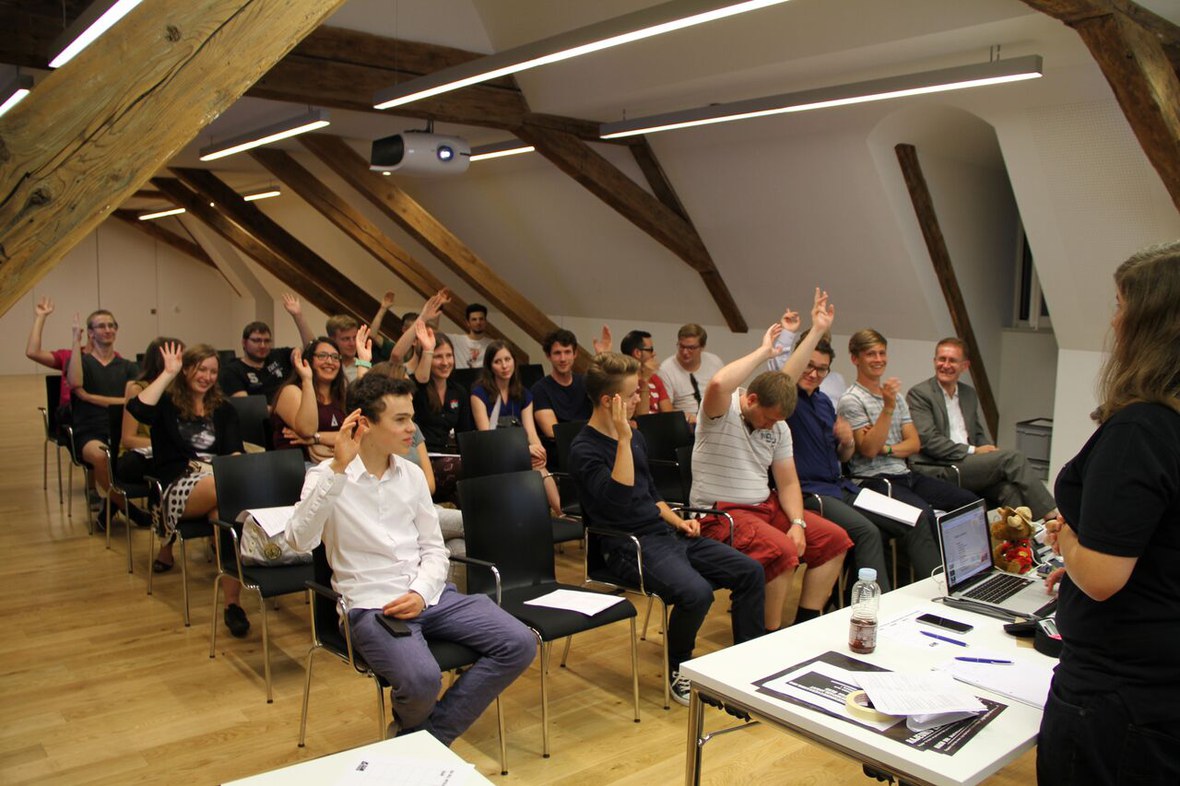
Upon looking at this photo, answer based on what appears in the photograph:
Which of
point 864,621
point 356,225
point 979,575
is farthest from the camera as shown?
point 356,225

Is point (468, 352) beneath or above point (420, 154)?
beneath

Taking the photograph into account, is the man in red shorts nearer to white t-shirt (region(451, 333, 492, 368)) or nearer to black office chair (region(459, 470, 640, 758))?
black office chair (region(459, 470, 640, 758))

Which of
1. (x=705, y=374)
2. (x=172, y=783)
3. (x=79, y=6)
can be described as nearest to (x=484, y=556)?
(x=172, y=783)

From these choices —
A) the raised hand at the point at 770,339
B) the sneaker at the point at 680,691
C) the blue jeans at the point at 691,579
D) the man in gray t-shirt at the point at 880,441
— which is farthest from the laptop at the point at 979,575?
the man in gray t-shirt at the point at 880,441

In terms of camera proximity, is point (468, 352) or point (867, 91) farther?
point (468, 352)

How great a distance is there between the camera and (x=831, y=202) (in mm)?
6930

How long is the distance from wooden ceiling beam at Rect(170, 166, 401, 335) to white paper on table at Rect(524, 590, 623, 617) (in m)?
8.34

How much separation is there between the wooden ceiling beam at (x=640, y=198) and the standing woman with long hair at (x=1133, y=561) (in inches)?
232

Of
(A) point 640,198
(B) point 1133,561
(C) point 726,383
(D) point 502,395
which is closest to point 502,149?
(A) point 640,198

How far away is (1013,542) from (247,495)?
309cm

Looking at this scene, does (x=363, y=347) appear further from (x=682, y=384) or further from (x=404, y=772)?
(x=404, y=772)

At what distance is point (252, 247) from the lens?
13562 millimetres

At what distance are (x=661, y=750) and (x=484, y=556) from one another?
966 mm

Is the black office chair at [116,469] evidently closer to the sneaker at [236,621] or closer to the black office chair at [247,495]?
the sneaker at [236,621]
